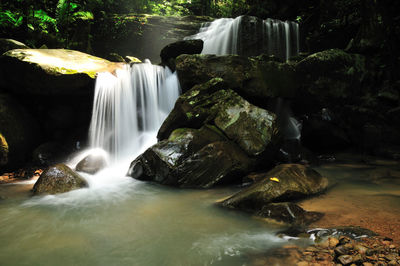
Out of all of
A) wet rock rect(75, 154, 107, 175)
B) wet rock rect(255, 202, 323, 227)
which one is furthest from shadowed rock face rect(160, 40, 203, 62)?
wet rock rect(255, 202, 323, 227)

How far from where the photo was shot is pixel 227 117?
607cm

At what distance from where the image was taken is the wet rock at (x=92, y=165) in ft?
20.6

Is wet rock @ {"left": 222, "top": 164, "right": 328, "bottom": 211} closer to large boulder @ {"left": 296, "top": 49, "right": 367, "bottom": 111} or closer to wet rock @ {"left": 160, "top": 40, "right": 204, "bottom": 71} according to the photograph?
large boulder @ {"left": 296, "top": 49, "right": 367, "bottom": 111}

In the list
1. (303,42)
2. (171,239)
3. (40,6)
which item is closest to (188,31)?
(303,42)

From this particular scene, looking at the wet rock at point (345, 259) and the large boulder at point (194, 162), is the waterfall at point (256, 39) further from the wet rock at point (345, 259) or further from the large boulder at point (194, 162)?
the wet rock at point (345, 259)

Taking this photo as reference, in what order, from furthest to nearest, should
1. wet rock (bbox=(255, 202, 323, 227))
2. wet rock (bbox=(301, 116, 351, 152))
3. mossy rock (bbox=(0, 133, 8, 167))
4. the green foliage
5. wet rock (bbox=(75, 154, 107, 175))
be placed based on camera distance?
the green foliage → wet rock (bbox=(301, 116, 351, 152)) → mossy rock (bbox=(0, 133, 8, 167)) → wet rock (bbox=(75, 154, 107, 175)) → wet rock (bbox=(255, 202, 323, 227))

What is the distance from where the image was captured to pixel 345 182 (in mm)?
Answer: 5129

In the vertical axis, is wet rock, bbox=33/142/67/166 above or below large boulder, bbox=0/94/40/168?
below

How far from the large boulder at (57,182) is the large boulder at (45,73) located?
2985 millimetres

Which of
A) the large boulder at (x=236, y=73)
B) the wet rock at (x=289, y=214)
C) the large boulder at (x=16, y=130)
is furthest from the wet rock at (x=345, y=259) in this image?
the large boulder at (x=16, y=130)

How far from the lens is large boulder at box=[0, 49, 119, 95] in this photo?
22.1ft

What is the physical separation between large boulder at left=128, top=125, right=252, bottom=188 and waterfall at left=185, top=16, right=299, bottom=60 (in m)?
7.50

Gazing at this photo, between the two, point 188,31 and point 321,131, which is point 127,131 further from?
point 188,31

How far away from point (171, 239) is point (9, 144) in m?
5.91
